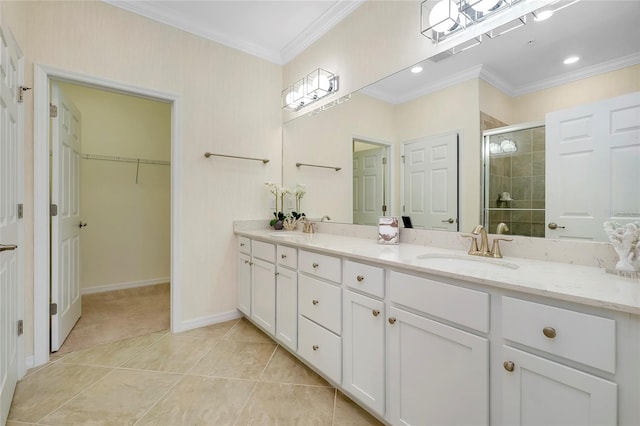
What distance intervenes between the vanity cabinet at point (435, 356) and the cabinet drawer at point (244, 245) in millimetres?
1516

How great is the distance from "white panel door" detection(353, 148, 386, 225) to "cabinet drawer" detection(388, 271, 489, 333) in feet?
2.94

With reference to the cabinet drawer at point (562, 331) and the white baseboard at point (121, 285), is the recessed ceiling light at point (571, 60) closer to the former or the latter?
the cabinet drawer at point (562, 331)

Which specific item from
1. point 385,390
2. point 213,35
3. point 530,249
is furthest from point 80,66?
point 530,249

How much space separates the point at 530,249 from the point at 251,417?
5.31ft

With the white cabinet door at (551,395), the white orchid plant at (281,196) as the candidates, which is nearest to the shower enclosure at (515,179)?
the white cabinet door at (551,395)

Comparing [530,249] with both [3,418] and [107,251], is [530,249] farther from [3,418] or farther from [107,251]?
[107,251]

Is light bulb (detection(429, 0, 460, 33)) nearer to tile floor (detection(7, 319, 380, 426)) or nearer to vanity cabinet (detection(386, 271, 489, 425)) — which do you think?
vanity cabinet (detection(386, 271, 489, 425))

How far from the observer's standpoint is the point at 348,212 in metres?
2.43

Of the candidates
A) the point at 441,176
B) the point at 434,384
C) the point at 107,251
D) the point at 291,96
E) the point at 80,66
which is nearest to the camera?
the point at 434,384

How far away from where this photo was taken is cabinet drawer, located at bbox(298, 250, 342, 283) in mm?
1613

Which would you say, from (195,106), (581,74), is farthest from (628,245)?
(195,106)

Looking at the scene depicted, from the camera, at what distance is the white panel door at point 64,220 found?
2.12 meters

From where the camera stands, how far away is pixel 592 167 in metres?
1.20

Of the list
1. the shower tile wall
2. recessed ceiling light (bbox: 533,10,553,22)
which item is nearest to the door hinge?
the shower tile wall
